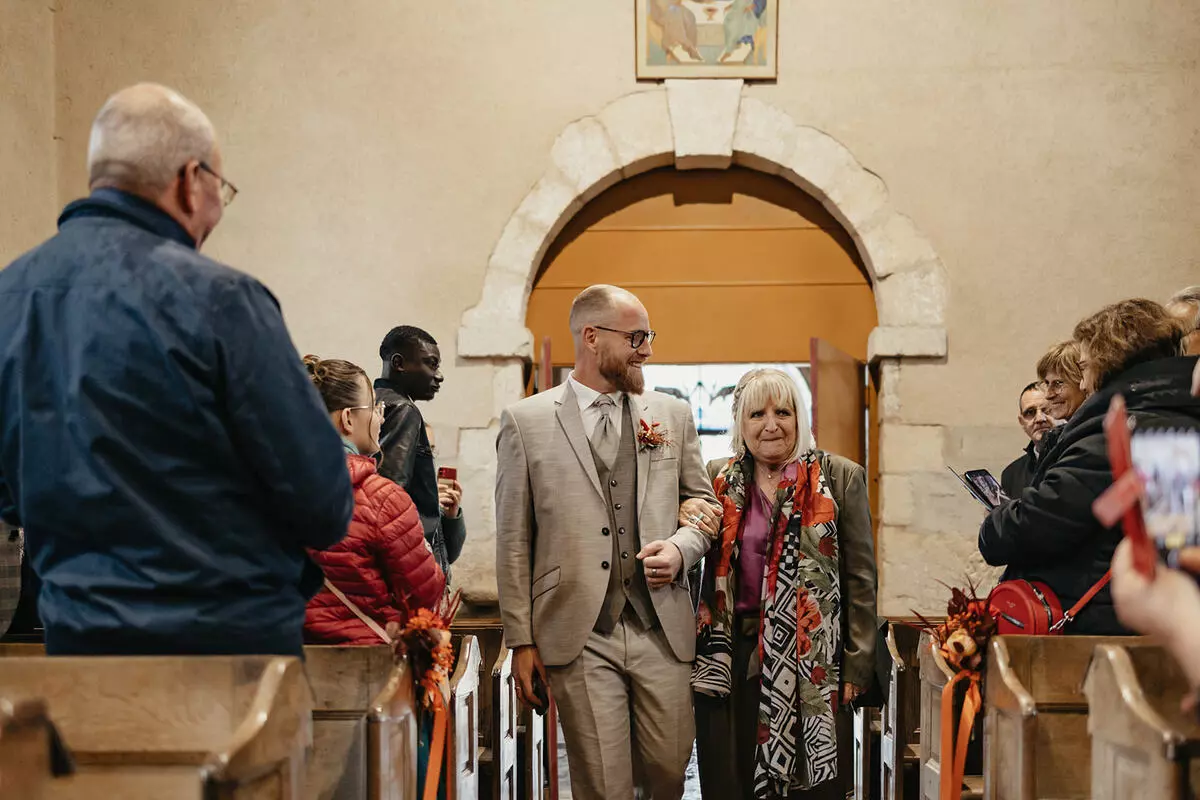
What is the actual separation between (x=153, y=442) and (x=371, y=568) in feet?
3.65

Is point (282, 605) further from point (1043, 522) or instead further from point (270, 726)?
point (1043, 522)

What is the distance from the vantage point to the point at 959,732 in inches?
106

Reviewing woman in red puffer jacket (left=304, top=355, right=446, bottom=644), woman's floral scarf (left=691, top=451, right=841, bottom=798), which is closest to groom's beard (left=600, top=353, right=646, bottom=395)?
woman's floral scarf (left=691, top=451, right=841, bottom=798)

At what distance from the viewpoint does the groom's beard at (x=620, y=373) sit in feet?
11.1

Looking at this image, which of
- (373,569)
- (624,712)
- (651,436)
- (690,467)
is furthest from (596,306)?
(624,712)

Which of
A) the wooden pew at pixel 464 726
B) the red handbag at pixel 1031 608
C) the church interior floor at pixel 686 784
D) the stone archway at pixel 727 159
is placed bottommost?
the church interior floor at pixel 686 784

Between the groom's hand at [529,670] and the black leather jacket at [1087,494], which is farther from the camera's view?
the groom's hand at [529,670]

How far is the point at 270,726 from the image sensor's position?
1623 mm

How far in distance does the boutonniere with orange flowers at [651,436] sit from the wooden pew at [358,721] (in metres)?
1.14

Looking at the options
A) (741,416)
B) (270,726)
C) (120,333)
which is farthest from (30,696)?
(741,416)

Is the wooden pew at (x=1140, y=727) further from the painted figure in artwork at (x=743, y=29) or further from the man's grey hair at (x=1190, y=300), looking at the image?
the painted figure in artwork at (x=743, y=29)

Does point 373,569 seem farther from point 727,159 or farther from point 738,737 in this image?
point 727,159

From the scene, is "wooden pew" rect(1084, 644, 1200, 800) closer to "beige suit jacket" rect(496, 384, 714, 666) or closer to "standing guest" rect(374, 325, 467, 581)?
"beige suit jacket" rect(496, 384, 714, 666)

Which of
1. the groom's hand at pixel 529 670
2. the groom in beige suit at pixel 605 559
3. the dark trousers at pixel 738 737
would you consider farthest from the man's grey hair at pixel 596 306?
the dark trousers at pixel 738 737
